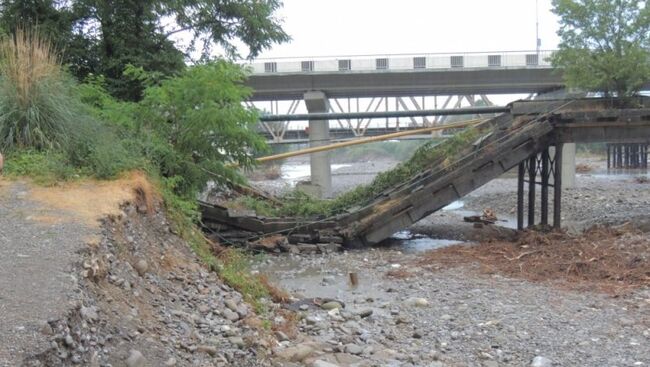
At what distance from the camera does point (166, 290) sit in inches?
261

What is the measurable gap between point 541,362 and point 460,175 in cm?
1018

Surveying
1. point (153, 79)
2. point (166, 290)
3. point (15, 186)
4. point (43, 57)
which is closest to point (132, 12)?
point (153, 79)

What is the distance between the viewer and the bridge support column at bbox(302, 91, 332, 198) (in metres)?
36.2

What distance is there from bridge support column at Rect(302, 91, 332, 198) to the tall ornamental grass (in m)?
24.8

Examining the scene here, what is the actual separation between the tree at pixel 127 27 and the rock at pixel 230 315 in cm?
781

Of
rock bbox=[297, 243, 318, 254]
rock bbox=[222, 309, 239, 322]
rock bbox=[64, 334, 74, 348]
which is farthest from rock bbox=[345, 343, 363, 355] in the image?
rock bbox=[297, 243, 318, 254]

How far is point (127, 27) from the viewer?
14172mm

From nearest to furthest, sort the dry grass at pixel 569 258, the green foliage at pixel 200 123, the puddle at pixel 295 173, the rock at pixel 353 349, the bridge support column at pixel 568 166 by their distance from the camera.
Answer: the rock at pixel 353 349, the dry grass at pixel 569 258, the green foliage at pixel 200 123, the bridge support column at pixel 568 166, the puddle at pixel 295 173

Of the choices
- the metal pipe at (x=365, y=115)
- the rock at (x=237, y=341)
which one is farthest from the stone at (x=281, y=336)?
the metal pipe at (x=365, y=115)

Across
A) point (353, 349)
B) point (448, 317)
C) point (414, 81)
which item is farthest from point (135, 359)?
point (414, 81)

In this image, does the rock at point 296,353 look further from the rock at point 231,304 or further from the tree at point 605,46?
the tree at point 605,46

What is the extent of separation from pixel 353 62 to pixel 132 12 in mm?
22072

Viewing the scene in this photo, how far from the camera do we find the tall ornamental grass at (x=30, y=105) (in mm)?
8820

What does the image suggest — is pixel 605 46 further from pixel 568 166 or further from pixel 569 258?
pixel 568 166
